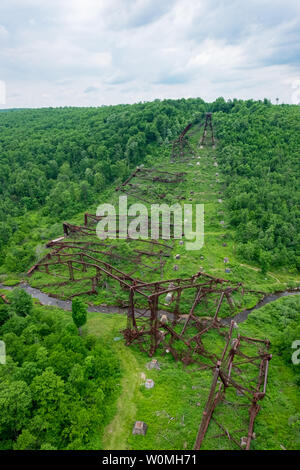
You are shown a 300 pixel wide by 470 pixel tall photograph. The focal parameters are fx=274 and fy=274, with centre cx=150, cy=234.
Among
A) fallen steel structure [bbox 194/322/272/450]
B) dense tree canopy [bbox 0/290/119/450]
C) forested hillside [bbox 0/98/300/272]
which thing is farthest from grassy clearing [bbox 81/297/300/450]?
forested hillside [bbox 0/98/300/272]

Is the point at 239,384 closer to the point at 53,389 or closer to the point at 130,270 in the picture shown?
the point at 53,389

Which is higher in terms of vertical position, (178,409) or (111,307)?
(111,307)

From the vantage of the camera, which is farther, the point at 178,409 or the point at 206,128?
the point at 206,128

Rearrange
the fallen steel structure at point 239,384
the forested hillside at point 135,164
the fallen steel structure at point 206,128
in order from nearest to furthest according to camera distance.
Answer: the fallen steel structure at point 239,384, the forested hillside at point 135,164, the fallen steel structure at point 206,128

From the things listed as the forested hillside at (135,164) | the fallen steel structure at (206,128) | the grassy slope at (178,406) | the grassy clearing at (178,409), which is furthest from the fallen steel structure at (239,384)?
the fallen steel structure at (206,128)

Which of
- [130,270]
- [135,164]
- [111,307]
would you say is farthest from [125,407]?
[135,164]

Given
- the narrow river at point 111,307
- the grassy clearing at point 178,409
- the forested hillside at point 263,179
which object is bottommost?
the grassy clearing at point 178,409

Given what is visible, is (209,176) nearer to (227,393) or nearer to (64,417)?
(227,393)

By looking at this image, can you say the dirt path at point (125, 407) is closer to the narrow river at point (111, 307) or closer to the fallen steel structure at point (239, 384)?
the fallen steel structure at point (239, 384)
